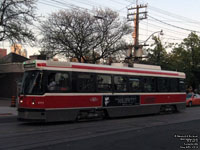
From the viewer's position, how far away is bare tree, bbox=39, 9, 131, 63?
99.9 feet

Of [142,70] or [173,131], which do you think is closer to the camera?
[173,131]

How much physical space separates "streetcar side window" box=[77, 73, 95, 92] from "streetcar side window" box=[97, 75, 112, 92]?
15.8 inches

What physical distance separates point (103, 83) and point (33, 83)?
380cm

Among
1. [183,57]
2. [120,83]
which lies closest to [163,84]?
[120,83]

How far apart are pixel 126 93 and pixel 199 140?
6375mm

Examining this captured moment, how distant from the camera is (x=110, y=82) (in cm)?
1427

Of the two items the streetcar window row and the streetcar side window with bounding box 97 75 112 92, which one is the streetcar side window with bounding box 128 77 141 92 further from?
the streetcar side window with bounding box 97 75 112 92

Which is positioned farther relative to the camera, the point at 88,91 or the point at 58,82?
the point at 88,91

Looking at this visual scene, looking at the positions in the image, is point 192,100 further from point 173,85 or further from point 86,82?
point 86,82

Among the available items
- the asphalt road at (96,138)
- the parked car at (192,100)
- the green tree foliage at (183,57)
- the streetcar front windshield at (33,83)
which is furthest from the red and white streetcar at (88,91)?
the green tree foliage at (183,57)

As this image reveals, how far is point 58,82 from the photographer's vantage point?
39.6ft

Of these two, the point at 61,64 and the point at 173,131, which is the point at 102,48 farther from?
the point at 173,131

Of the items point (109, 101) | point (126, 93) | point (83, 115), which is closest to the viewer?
point (83, 115)

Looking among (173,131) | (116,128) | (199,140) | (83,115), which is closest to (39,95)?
(83,115)
